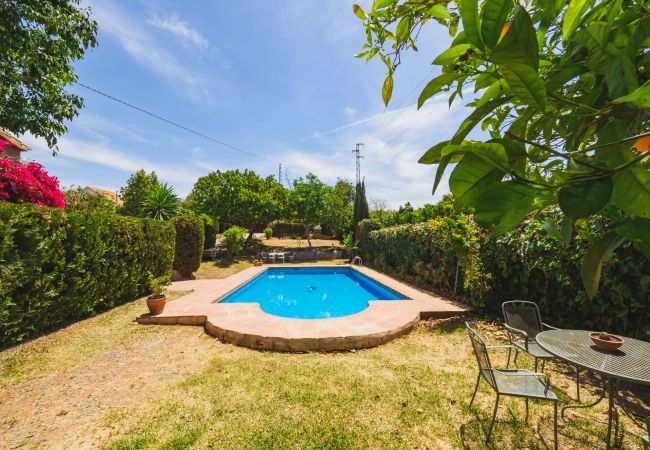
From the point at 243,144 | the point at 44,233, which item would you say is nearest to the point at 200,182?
the point at 243,144

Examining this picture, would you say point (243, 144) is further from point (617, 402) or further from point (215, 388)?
point (617, 402)

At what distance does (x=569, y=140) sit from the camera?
2.94 ft

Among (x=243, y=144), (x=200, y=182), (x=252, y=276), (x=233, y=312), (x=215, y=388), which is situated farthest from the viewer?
(x=243, y=144)

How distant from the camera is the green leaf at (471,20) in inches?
21.7

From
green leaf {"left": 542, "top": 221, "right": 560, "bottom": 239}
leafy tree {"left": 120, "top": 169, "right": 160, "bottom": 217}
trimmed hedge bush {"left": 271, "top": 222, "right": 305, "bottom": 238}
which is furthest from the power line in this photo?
green leaf {"left": 542, "top": 221, "right": 560, "bottom": 239}

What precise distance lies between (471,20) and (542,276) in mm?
7164

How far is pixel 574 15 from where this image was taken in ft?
2.54

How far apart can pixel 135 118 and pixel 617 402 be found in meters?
20.1

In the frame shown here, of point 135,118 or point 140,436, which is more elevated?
point 135,118

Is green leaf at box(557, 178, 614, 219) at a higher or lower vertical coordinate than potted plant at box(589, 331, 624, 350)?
higher

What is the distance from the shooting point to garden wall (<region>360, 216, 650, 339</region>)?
14.3 feet

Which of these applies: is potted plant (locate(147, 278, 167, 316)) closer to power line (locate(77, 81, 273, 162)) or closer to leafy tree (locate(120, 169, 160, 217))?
power line (locate(77, 81, 273, 162))

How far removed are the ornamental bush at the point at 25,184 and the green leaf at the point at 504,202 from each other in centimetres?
931

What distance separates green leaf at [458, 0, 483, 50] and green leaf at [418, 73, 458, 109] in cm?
16
